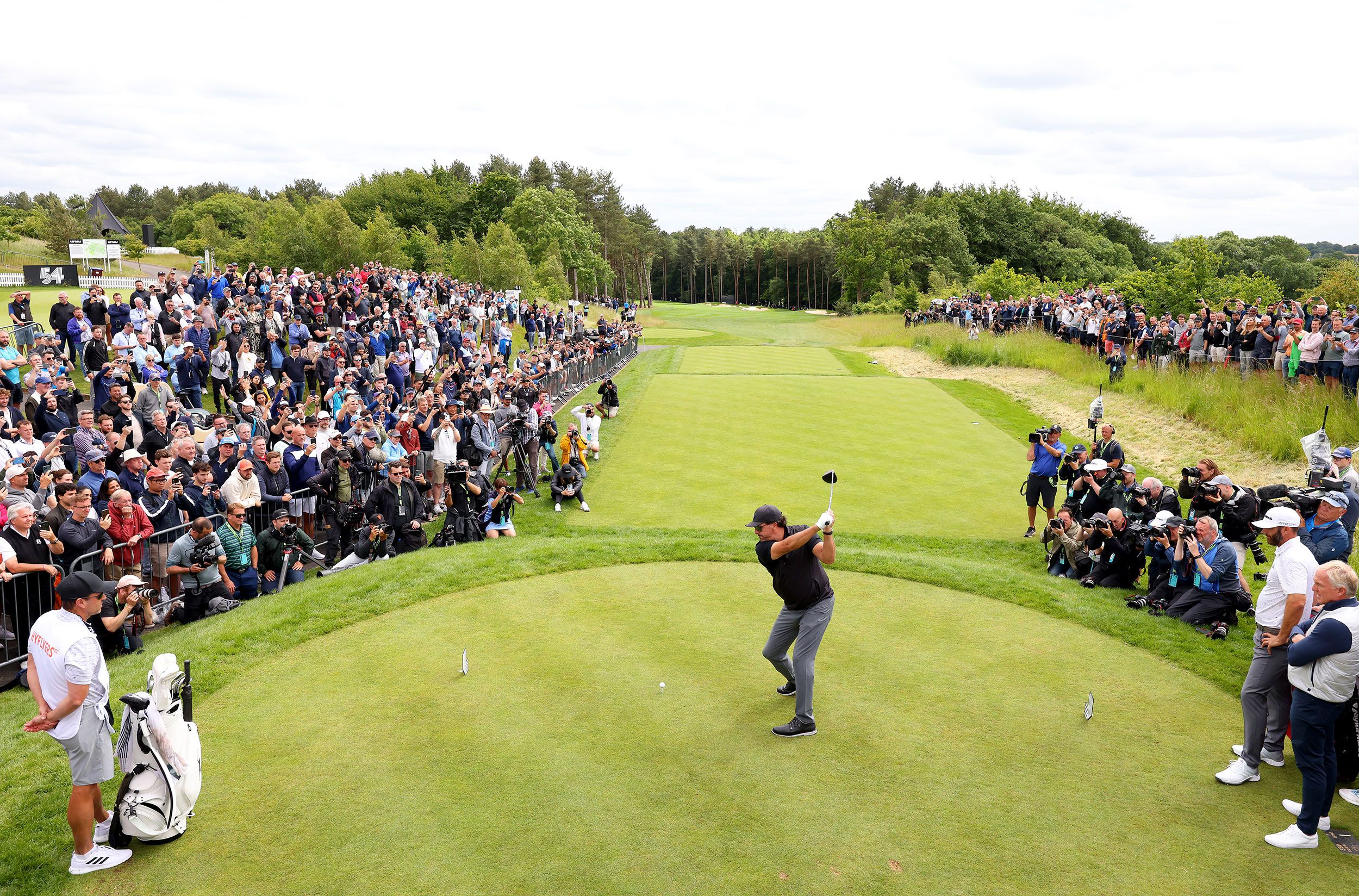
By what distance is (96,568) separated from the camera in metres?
10.5

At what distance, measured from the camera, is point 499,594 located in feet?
36.3

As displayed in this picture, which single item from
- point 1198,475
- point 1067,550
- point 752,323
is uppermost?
point 752,323

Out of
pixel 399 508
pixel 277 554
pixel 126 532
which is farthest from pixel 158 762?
pixel 399 508

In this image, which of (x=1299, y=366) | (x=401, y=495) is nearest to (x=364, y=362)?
(x=401, y=495)

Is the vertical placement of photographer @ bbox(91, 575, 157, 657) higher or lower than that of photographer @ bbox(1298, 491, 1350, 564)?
lower

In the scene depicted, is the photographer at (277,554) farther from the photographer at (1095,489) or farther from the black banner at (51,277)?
the black banner at (51,277)

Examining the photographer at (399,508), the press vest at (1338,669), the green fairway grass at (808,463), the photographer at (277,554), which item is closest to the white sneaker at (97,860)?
the photographer at (277,554)

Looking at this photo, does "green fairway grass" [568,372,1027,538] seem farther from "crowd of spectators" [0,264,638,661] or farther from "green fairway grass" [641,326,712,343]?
"green fairway grass" [641,326,712,343]

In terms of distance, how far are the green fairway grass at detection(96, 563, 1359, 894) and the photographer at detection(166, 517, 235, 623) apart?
2557 millimetres

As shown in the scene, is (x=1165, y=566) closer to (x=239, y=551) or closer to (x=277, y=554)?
(x=277, y=554)

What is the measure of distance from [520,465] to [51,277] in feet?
144

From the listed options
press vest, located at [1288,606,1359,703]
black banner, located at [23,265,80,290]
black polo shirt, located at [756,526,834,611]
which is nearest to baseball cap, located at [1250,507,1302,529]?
press vest, located at [1288,606,1359,703]

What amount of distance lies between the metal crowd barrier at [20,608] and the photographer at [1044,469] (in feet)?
47.1

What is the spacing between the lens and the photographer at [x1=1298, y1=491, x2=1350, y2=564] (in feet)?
28.2
